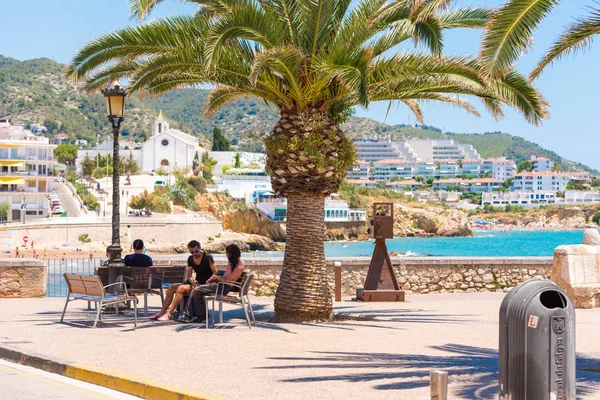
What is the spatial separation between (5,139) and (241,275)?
102876 millimetres

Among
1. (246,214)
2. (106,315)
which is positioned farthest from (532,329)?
(246,214)

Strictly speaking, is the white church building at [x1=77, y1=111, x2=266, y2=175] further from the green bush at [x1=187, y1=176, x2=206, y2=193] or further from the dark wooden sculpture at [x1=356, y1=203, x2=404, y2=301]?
the dark wooden sculpture at [x1=356, y1=203, x2=404, y2=301]

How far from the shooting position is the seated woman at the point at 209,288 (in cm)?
1203

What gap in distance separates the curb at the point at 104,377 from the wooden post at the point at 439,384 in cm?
194

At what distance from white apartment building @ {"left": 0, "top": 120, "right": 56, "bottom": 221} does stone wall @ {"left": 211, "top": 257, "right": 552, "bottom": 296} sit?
8754 cm

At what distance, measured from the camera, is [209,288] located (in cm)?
1205

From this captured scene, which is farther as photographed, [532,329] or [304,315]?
[304,315]

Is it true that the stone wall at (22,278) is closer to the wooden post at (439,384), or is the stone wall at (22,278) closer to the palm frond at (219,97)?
the palm frond at (219,97)

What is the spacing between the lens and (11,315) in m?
13.1

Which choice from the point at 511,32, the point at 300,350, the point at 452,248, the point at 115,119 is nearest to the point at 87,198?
the point at 452,248

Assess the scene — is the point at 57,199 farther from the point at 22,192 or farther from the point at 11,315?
the point at 11,315

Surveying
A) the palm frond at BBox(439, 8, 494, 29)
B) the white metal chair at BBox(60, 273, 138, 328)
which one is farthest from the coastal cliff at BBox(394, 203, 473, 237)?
the white metal chair at BBox(60, 273, 138, 328)

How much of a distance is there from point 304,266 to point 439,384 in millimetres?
7395

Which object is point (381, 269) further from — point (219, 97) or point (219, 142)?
point (219, 142)
